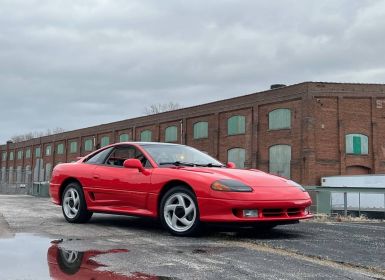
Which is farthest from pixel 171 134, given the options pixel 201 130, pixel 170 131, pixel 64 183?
pixel 64 183

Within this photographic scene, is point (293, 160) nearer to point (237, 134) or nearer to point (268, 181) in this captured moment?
point (237, 134)

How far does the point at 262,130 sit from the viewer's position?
40.5 meters

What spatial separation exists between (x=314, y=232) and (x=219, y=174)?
5.82ft

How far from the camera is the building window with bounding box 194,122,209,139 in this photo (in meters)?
46.5

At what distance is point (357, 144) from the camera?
3750 cm

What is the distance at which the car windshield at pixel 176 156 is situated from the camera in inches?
287

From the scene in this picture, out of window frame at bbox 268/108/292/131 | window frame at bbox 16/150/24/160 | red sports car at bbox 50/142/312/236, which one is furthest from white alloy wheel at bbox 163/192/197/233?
window frame at bbox 16/150/24/160

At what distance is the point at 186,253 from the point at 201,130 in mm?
42038

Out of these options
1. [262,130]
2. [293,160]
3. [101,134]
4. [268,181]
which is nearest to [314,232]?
[268,181]

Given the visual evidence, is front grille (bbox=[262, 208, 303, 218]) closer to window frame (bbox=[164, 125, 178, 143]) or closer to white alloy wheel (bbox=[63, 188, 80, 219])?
white alloy wheel (bbox=[63, 188, 80, 219])

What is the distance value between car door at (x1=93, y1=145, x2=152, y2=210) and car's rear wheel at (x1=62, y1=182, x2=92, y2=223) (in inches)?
13.8

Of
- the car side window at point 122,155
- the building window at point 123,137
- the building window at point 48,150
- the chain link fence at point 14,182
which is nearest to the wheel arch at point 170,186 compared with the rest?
the car side window at point 122,155

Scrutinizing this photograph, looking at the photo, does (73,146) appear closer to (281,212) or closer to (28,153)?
(28,153)

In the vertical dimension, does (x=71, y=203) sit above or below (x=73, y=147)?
below
